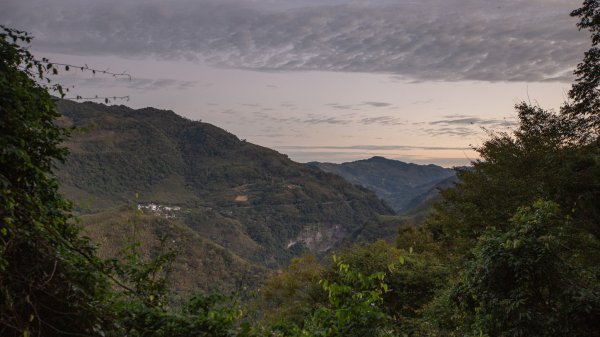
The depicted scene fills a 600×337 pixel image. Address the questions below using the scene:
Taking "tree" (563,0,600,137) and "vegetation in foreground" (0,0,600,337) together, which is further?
"tree" (563,0,600,137)

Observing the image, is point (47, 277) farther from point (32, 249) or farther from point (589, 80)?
point (589, 80)

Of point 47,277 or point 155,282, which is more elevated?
point 47,277

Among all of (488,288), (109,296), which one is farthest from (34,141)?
(488,288)

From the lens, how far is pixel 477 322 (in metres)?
7.55

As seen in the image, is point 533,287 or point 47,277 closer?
point 47,277

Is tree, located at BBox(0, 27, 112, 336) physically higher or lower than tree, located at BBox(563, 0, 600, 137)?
lower

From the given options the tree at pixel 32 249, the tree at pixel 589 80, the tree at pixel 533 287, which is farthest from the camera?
the tree at pixel 589 80

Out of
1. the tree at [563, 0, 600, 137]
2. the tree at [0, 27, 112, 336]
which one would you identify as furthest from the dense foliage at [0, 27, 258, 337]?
the tree at [563, 0, 600, 137]

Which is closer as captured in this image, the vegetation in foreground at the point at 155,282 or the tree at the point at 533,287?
the vegetation in foreground at the point at 155,282

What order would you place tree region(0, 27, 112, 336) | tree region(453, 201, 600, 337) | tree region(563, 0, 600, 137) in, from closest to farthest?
tree region(0, 27, 112, 336), tree region(453, 201, 600, 337), tree region(563, 0, 600, 137)

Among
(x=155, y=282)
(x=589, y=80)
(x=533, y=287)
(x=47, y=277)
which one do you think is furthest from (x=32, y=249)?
(x=589, y=80)

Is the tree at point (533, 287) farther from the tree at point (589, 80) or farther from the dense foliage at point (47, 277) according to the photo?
the tree at point (589, 80)

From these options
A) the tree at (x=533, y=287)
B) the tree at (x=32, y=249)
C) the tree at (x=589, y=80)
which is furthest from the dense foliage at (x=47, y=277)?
the tree at (x=589, y=80)

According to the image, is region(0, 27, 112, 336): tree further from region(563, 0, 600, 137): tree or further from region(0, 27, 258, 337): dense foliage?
region(563, 0, 600, 137): tree
